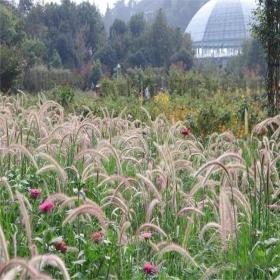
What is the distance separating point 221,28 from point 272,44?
8295 centimetres

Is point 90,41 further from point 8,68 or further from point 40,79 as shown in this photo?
point 8,68

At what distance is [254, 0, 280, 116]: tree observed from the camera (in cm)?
902

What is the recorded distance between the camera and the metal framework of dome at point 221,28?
8825cm

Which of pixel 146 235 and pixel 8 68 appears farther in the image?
pixel 8 68

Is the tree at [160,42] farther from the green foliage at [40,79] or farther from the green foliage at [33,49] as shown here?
the green foliage at [40,79]

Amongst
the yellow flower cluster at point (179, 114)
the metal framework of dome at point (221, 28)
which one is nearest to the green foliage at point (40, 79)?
the yellow flower cluster at point (179, 114)

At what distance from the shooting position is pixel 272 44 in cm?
919

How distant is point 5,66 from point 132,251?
766 inches

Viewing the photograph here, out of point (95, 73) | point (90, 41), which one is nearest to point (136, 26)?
point (90, 41)

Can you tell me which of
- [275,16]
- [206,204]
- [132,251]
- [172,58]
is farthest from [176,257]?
[172,58]

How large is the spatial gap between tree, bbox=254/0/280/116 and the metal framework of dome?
77330mm

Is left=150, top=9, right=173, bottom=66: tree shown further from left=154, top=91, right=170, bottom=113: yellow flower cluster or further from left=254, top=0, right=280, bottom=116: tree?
left=254, top=0, right=280, bottom=116: tree

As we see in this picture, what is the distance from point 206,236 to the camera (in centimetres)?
374

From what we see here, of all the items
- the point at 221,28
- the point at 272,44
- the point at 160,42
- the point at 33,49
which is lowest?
the point at 221,28
